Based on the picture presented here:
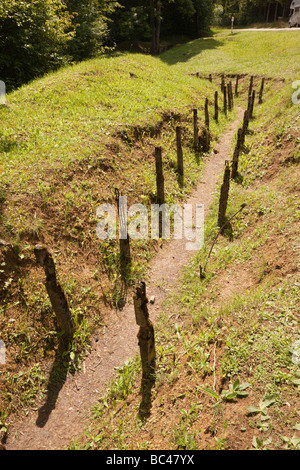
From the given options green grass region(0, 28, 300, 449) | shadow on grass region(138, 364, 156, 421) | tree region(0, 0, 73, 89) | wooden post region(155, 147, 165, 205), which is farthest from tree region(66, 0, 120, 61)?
shadow on grass region(138, 364, 156, 421)

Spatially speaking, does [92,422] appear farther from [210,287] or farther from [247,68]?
[247,68]

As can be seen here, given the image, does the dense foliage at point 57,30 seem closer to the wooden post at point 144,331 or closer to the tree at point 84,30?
the tree at point 84,30

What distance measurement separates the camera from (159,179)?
8.83 m

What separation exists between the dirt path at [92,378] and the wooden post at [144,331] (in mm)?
650

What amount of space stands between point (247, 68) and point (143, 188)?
24.1 m

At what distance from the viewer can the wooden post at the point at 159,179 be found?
8320 mm

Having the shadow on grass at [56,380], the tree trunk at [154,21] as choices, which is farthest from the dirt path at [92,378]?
the tree trunk at [154,21]

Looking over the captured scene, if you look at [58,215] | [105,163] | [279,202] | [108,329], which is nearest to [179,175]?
[105,163]

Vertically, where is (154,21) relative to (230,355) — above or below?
above

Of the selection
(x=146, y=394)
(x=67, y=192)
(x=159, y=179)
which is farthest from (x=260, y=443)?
(x=159, y=179)

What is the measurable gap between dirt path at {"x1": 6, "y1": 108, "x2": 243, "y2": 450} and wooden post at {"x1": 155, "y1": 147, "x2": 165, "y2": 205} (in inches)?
67.9

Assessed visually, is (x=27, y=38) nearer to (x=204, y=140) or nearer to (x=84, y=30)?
(x=84, y=30)

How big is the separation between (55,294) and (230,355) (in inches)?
125

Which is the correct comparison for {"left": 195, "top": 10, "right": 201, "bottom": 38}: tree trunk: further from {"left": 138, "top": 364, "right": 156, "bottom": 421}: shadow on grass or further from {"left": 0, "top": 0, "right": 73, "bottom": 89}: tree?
{"left": 138, "top": 364, "right": 156, "bottom": 421}: shadow on grass
